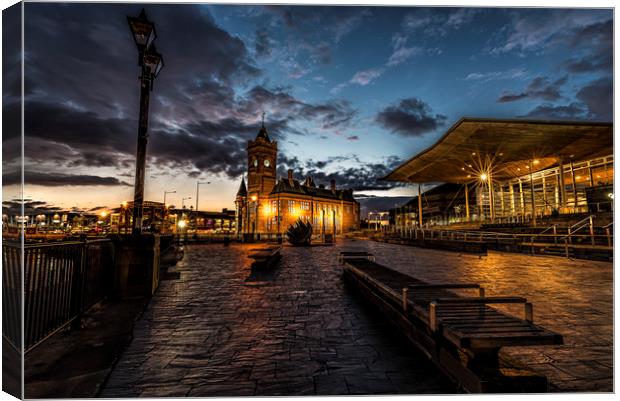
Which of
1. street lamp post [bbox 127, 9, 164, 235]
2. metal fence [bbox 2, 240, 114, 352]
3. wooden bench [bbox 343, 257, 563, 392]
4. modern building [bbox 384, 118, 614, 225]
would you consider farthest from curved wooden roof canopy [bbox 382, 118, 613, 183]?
metal fence [bbox 2, 240, 114, 352]

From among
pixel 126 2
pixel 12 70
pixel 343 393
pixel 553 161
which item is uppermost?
pixel 553 161

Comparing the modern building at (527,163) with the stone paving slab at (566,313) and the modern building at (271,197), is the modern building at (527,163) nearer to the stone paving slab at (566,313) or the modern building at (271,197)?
the stone paving slab at (566,313)

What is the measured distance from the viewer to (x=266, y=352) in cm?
383

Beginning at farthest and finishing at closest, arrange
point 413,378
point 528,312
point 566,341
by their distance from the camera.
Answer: point 566,341 < point 413,378 < point 528,312

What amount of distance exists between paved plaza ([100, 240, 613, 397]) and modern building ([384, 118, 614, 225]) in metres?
20.7

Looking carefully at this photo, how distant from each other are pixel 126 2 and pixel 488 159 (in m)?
35.1

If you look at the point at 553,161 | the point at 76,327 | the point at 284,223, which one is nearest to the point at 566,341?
the point at 76,327

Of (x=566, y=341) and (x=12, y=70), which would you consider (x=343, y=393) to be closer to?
(x=566, y=341)

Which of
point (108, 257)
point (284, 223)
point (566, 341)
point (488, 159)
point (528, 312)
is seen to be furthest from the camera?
point (284, 223)

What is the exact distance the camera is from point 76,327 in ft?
15.6

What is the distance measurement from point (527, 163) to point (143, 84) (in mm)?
38786

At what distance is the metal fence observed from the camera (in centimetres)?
356

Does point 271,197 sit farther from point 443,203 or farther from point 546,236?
point 546,236

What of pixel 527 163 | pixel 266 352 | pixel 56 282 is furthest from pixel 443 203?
pixel 56 282
